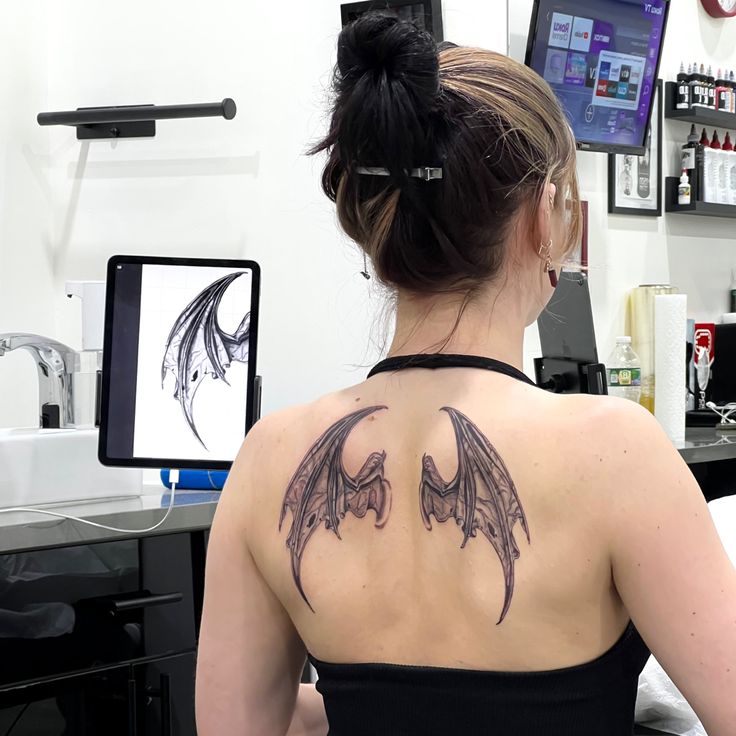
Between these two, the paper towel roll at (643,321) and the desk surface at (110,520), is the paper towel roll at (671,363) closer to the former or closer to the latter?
the paper towel roll at (643,321)

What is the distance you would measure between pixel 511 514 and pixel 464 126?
374 mm

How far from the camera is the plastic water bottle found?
3.04 metres

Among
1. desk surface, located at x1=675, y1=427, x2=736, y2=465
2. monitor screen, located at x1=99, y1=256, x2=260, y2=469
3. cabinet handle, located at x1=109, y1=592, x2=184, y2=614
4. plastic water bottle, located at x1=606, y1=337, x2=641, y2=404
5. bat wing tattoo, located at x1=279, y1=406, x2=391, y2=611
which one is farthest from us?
plastic water bottle, located at x1=606, y1=337, x2=641, y2=404

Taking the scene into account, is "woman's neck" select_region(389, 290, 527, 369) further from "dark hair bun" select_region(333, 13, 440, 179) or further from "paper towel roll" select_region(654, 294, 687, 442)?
"paper towel roll" select_region(654, 294, 687, 442)

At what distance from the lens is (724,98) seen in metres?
3.62

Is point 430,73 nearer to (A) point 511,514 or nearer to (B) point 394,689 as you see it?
(A) point 511,514

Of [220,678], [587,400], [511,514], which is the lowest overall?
[220,678]

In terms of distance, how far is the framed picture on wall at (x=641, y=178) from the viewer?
341 centimetres

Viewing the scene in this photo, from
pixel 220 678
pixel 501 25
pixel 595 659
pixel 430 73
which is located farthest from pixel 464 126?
pixel 501 25

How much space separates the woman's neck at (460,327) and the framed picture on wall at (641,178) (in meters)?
2.49

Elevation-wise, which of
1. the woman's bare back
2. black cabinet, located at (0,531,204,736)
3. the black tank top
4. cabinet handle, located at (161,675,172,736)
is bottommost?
cabinet handle, located at (161,675,172,736)

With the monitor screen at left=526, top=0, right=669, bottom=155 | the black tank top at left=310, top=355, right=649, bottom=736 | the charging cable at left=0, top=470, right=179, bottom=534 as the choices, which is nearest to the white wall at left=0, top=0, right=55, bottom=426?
the charging cable at left=0, top=470, right=179, bottom=534

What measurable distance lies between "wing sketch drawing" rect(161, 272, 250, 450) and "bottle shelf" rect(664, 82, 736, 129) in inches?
A: 85.7

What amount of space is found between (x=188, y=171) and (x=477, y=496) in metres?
2.02
